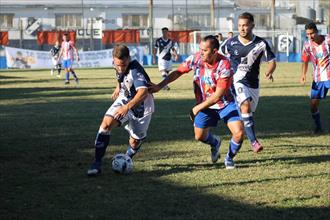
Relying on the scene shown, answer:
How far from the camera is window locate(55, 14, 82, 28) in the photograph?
251ft

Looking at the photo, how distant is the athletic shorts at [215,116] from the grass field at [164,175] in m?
0.58

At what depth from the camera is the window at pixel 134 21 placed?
79750mm

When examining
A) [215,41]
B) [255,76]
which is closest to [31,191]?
[215,41]

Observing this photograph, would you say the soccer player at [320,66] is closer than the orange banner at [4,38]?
Yes

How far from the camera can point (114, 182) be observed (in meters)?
9.35

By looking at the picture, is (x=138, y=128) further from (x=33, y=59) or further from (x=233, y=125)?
(x=33, y=59)

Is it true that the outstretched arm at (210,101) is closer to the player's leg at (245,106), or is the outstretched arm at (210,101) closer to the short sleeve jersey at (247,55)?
the player's leg at (245,106)

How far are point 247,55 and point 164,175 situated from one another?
2.84m

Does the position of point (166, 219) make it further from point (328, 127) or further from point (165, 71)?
point (165, 71)

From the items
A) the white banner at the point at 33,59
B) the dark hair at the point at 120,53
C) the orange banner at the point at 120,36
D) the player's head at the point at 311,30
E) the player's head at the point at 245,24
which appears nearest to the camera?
the dark hair at the point at 120,53

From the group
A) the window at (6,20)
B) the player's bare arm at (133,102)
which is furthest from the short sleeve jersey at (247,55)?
the window at (6,20)

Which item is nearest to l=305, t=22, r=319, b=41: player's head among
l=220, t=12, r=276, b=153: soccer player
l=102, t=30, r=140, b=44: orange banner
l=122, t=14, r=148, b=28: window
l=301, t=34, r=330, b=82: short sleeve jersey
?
l=301, t=34, r=330, b=82: short sleeve jersey

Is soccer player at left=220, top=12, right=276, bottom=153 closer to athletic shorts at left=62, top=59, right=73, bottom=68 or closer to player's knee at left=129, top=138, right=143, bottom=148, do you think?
player's knee at left=129, top=138, right=143, bottom=148

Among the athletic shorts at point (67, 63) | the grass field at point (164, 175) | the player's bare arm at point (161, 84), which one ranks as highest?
the athletic shorts at point (67, 63)
